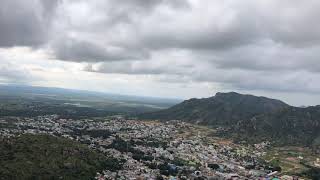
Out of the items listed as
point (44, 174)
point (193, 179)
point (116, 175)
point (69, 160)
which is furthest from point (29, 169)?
point (193, 179)

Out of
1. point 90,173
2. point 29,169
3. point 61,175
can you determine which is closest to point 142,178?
point 90,173

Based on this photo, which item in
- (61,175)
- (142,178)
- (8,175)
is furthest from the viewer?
(142,178)

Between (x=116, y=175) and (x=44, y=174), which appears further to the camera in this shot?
(x=116, y=175)

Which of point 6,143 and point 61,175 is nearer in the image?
point 61,175

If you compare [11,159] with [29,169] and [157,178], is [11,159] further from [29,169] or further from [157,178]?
[157,178]

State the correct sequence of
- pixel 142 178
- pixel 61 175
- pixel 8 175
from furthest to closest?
pixel 142 178 < pixel 61 175 < pixel 8 175

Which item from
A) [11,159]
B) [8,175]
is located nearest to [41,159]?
[11,159]

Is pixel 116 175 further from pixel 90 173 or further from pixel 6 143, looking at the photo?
pixel 6 143

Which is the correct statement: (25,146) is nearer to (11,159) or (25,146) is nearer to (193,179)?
(11,159)
